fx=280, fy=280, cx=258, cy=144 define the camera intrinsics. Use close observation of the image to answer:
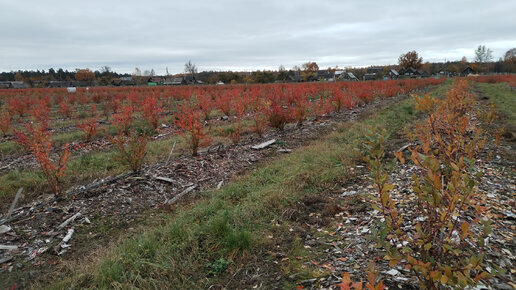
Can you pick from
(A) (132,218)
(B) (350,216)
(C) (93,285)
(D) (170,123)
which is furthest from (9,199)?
(D) (170,123)

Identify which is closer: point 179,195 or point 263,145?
point 179,195

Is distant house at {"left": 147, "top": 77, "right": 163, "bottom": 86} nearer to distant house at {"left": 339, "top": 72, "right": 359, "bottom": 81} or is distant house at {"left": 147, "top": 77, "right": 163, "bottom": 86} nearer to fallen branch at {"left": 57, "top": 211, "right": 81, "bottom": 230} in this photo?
distant house at {"left": 339, "top": 72, "right": 359, "bottom": 81}

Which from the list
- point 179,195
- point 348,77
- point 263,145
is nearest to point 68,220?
point 179,195

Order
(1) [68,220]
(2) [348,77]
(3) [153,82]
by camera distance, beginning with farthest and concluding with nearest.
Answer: (2) [348,77] → (3) [153,82] → (1) [68,220]

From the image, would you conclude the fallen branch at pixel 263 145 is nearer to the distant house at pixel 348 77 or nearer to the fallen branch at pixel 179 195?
the fallen branch at pixel 179 195

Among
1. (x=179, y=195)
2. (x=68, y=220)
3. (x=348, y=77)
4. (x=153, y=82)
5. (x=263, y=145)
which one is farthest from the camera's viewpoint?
(x=348, y=77)

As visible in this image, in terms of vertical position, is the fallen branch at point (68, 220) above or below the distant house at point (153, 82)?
below

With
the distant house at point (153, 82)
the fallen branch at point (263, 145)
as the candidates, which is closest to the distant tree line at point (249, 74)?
the distant house at point (153, 82)

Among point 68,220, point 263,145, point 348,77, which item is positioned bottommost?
point 68,220

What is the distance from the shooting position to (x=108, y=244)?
3.38 m

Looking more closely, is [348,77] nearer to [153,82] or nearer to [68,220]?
[153,82]

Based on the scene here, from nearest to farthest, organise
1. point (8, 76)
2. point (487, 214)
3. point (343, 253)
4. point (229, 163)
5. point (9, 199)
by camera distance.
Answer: point (343, 253) < point (487, 214) < point (9, 199) < point (229, 163) < point (8, 76)

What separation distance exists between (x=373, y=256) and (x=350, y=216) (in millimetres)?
839

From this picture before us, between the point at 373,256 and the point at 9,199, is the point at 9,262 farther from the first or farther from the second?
the point at 373,256
